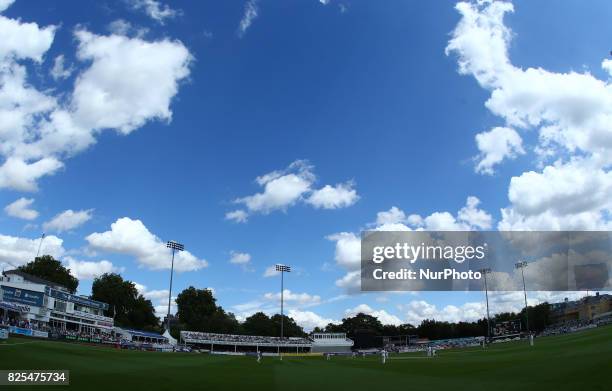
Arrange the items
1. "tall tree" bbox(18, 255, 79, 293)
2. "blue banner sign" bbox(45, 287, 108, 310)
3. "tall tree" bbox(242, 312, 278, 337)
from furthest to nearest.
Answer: "tall tree" bbox(242, 312, 278, 337)
"tall tree" bbox(18, 255, 79, 293)
"blue banner sign" bbox(45, 287, 108, 310)

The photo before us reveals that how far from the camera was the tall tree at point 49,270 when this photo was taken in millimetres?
119000

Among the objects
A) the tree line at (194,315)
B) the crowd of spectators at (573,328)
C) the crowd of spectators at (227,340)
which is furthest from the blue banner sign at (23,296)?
the crowd of spectators at (573,328)

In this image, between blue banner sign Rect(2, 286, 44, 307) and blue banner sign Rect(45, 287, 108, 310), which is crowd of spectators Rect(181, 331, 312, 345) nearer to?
Answer: blue banner sign Rect(45, 287, 108, 310)

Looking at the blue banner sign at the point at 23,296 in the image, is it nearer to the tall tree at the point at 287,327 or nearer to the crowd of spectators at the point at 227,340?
the crowd of spectators at the point at 227,340

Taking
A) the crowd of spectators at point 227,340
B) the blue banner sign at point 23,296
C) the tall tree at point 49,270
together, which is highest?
the tall tree at point 49,270

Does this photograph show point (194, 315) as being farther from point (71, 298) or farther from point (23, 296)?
point (23, 296)

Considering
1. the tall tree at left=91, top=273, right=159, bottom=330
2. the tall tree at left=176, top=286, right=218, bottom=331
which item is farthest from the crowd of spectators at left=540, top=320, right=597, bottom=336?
the tall tree at left=91, top=273, right=159, bottom=330

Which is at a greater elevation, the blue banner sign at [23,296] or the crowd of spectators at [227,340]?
the blue banner sign at [23,296]

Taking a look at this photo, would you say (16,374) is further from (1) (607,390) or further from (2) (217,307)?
(2) (217,307)

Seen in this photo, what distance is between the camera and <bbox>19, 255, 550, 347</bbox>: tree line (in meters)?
124

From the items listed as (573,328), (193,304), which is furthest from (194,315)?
(573,328)

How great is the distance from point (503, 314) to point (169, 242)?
130m

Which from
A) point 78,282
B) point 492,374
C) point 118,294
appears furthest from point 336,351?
point 492,374

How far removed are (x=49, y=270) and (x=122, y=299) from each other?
20.4 m
